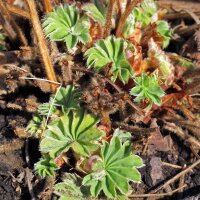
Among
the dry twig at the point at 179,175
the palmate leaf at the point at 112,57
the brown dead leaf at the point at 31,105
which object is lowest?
the dry twig at the point at 179,175

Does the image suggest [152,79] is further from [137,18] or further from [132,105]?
[137,18]

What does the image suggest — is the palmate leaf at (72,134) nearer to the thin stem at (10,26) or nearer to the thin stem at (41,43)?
the thin stem at (41,43)

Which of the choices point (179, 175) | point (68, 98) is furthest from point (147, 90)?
point (179, 175)

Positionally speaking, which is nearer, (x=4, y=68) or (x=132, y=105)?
(x=132, y=105)

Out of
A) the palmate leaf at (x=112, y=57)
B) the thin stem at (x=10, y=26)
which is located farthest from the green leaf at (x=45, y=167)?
the thin stem at (x=10, y=26)

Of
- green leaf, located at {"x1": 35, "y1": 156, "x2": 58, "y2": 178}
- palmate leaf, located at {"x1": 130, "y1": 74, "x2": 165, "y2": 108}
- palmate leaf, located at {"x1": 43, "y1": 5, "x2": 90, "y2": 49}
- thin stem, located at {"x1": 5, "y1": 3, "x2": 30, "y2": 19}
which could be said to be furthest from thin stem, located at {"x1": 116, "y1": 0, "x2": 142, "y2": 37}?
green leaf, located at {"x1": 35, "y1": 156, "x2": 58, "y2": 178}

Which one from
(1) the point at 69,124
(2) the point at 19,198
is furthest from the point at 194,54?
(2) the point at 19,198
